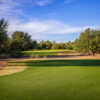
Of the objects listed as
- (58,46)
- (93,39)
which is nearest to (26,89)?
(93,39)

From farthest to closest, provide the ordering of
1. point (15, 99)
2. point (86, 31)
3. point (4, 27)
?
point (86, 31)
point (4, 27)
point (15, 99)

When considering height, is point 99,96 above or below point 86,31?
below

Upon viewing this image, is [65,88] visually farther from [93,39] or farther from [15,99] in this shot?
[93,39]

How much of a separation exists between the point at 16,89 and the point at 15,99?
3.17ft

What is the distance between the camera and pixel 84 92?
447cm

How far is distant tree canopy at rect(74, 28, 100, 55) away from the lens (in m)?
21.8

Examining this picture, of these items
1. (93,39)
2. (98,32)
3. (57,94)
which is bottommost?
(57,94)

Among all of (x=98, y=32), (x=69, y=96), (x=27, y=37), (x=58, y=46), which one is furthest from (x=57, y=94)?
(x=58, y=46)

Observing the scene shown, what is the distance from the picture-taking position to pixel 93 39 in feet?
73.2

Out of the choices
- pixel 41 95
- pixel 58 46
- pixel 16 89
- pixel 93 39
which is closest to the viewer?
pixel 41 95

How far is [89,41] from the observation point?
2234 centimetres

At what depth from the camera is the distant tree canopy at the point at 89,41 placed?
71.5ft

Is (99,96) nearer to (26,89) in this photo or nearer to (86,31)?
(26,89)

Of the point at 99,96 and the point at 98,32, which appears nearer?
the point at 99,96
